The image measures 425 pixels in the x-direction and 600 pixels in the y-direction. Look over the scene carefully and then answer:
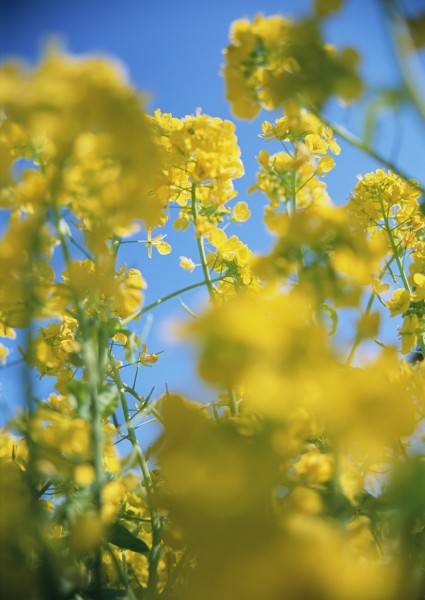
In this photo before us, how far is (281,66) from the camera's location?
3.32 ft

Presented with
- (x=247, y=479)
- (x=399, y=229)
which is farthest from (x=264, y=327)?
(x=399, y=229)

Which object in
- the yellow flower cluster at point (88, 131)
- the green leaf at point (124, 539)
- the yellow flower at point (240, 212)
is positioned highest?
the yellow flower at point (240, 212)

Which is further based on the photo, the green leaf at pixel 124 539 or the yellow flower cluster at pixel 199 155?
the yellow flower cluster at pixel 199 155

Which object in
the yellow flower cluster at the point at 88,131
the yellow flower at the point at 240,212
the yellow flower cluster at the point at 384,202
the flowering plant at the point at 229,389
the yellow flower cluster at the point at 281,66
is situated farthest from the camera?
the yellow flower cluster at the point at 384,202

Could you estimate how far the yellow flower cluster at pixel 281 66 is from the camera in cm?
89

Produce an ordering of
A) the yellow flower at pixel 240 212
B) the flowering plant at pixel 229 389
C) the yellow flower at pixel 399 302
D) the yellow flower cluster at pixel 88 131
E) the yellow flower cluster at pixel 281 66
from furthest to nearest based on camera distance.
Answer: the yellow flower at pixel 240 212, the yellow flower at pixel 399 302, the yellow flower cluster at pixel 281 66, the yellow flower cluster at pixel 88 131, the flowering plant at pixel 229 389

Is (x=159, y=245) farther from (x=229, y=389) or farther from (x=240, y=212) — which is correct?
(x=229, y=389)

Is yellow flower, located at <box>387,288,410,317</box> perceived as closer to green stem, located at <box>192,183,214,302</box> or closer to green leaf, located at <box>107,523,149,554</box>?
green stem, located at <box>192,183,214,302</box>

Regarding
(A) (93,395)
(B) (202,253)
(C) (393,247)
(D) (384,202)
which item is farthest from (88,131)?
(D) (384,202)

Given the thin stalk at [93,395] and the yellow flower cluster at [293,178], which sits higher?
the yellow flower cluster at [293,178]

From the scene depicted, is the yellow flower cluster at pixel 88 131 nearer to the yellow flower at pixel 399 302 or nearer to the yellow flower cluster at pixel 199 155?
the yellow flower cluster at pixel 199 155

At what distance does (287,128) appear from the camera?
1.65 metres

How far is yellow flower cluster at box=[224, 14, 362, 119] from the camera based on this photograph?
2.92 ft

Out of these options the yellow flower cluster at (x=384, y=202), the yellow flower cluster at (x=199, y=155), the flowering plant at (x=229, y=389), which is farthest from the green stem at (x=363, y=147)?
the yellow flower cluster at (x=384, y=202)
